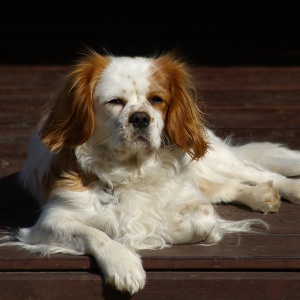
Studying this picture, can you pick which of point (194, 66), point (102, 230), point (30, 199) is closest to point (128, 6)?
point (194, 66)

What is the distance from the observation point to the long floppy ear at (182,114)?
8.34 ft

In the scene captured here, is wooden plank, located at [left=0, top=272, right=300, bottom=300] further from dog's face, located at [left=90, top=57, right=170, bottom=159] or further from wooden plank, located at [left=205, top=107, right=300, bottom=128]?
wooden plank, located at [left=205, top=107, right=300, bottom=128]

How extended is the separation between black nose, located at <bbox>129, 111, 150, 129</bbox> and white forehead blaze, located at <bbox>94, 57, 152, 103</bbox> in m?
0.13

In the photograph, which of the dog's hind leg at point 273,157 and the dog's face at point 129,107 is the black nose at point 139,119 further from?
the dog's hind leg at point 273,157

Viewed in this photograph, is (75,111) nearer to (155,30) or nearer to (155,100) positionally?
(155,100)

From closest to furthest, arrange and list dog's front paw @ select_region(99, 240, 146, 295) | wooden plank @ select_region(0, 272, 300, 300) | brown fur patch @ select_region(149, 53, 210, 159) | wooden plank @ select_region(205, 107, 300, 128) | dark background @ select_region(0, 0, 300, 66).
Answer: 1. dog's front paw @ select_region(99, 240, 146, 295)
2. wooden plank @ select_region(0, 272, 300, 300)
3. brown fur patch @ select_region(149, 53, 210, 159)
4. wooden plank @ select_region(205, 107, 300, 128)
5. dark background @ select_region(0, 0, 300, 66)

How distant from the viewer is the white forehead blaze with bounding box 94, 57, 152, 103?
7.82 feet

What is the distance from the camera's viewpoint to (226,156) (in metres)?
3.34

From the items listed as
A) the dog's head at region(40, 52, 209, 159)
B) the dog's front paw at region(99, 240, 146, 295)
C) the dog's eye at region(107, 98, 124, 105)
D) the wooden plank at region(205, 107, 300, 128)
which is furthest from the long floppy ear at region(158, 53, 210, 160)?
the wooden plank at region(205, 107, 300, 128)

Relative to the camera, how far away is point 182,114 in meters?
2.55

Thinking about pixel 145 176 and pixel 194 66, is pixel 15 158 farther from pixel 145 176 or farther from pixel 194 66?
pixel 194 66

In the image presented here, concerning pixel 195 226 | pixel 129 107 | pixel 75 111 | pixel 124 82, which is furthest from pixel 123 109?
pixel 195 226

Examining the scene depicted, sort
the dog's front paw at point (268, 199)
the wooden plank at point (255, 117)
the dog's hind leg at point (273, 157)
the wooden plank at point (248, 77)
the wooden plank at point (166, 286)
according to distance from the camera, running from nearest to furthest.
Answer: the wooden plank at point (166, 286), the dog's front paw at point (268, 199), the dog's hind leg at point (273, 157), the wooden plank at point (255, 117), the wooden plank at point (248, 77)

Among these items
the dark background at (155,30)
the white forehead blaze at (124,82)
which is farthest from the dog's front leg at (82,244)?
the dark background at (155,30)
